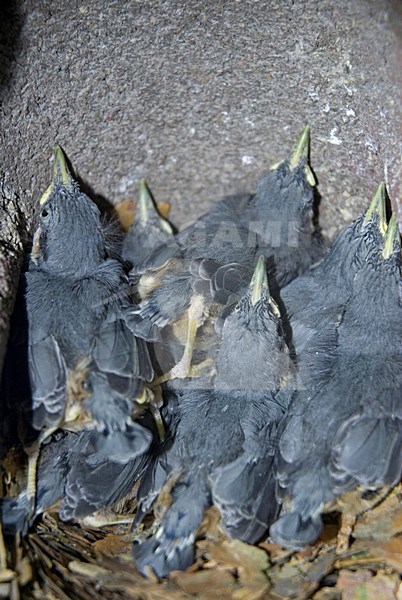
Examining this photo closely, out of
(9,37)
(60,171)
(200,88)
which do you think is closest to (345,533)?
(60,171)

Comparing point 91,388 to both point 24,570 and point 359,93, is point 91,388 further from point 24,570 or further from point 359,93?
point 359,93

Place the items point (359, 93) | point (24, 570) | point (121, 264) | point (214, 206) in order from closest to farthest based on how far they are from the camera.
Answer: point (24, 570) < point (359, 93) < point (121, 264) < point (214, 206)

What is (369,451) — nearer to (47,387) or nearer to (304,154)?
(47,387)

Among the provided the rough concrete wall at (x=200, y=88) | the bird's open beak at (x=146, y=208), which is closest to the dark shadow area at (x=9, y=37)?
the rough concrete wall at (x=200, y=88)

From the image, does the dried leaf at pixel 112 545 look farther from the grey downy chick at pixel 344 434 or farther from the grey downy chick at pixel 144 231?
the grey downy chick at pixel 144 231

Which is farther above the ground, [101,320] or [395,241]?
[101,320]

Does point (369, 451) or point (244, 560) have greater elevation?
point (369, 451)

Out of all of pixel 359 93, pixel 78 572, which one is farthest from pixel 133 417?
pixel 359 93
